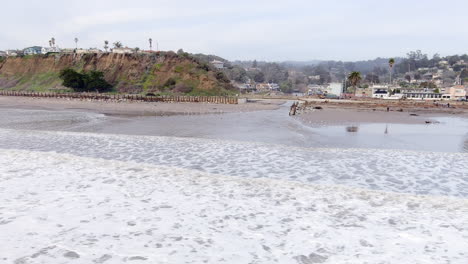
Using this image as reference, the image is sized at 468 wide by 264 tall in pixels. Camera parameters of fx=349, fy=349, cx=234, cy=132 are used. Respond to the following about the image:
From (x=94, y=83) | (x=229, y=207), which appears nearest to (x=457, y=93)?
(x=94, y=83)

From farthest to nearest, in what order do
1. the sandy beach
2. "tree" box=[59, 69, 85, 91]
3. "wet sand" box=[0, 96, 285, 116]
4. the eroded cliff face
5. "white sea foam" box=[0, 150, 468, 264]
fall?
the eroded cliff face
"tree" box=[59, 69, 85, 91]
"wet sand" box=[0, 96, 285, 116]
the sandy beach
"white sea foam" box=[0, 150, 468, 264]

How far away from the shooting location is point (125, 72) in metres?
77.5

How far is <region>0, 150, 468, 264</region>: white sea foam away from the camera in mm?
5250

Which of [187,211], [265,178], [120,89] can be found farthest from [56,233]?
[120,89]

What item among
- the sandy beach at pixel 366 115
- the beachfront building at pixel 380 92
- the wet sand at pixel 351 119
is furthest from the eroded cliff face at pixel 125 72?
the beachfront building at pixel 380 92

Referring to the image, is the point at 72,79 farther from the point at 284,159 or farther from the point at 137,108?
the point at 284,159

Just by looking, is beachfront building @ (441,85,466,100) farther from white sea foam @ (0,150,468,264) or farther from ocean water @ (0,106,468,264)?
white sea foam @ (0,150,468,264)

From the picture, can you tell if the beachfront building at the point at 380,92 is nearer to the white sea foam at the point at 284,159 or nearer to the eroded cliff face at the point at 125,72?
the eroded cliff face at the point at 125,72

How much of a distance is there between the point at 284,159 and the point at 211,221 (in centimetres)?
651

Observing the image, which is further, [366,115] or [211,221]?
[366,115]

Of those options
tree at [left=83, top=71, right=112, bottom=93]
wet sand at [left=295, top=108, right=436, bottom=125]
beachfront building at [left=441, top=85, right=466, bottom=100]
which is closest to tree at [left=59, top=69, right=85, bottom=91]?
tree at [left=83, top=71, right=112, bottom=93]

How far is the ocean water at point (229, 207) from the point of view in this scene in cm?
534

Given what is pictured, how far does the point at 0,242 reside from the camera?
5.37m

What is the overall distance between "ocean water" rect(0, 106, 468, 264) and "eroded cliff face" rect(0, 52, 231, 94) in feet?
193
